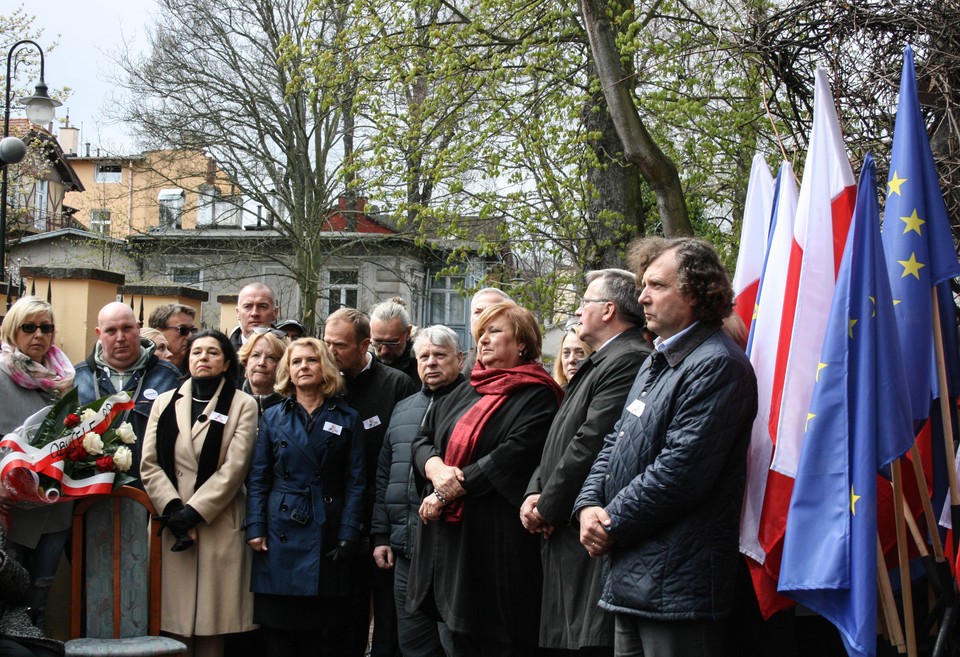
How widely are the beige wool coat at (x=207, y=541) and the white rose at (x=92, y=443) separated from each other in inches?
21.6

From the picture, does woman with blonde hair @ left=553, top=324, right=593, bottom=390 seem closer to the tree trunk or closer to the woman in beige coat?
the woman in beige coat

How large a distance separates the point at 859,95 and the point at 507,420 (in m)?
2.38

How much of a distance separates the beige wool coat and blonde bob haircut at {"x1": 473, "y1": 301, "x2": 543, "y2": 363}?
1609mm

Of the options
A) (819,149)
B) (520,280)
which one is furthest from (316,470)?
(520,280)

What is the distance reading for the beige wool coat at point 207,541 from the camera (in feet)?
17.5

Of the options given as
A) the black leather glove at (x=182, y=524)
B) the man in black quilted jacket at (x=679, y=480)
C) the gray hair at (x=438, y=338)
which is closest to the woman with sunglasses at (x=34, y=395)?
the black leather glove at (x=182, y=524)

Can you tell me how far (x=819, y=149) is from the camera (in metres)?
4.12

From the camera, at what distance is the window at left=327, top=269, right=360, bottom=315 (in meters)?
32.6

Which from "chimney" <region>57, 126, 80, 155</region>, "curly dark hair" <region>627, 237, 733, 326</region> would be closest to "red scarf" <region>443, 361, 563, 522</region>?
"curly dark hair" <region>627, 237, 733, 326</region>

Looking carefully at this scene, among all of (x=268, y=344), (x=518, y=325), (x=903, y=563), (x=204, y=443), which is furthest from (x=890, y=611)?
(x=268, y=344)

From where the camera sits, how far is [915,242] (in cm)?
393

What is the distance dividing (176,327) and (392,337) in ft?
6.39

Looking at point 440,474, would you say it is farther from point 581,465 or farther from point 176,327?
point 176,327

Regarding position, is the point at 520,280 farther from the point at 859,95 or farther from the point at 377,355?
the point at 859,95
